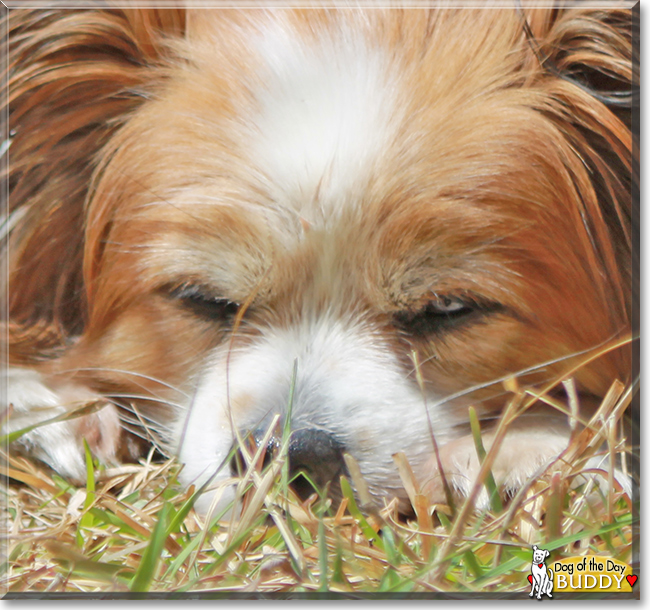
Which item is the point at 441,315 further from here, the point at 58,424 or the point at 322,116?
the point at 58,424

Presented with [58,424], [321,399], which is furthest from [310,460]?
[58,424]

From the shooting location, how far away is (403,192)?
147 cm

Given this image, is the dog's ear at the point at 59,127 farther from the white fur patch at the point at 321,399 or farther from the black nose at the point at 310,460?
the black nose at the point at 310,460

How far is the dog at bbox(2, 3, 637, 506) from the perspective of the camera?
148 cm

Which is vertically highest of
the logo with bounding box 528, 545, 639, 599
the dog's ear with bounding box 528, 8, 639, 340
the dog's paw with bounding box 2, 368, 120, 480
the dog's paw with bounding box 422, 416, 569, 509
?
the dog's ear with bounding box 528, 8, 639, 340

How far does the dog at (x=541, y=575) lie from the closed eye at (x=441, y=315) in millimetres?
472

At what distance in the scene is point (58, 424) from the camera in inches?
61.9

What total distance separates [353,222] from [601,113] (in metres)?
0.54

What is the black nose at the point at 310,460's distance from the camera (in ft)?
4.61

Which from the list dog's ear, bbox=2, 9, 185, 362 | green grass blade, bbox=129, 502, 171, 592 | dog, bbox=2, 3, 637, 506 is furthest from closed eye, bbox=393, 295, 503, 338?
dog's ear, bbox=2, 9, 185, 362

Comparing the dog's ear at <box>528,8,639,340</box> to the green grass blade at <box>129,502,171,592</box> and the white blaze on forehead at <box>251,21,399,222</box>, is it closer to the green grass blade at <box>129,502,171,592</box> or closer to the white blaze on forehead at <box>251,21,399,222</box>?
the white blaze on forehead at <box>251,21,399,222</box>

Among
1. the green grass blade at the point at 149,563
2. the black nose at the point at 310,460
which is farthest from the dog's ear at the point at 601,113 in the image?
the green grass blade at the point at 149,563

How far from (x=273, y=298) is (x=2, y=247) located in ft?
2.19

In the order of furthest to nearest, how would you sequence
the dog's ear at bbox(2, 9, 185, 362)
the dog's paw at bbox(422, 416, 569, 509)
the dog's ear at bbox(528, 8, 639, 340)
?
the dog's ear at bbox(2, 9, 185, 362) < the dog's ear at bbox(528, 8, 639, 340) < the dog's paw at bbox(422, 416, 569, 509)
